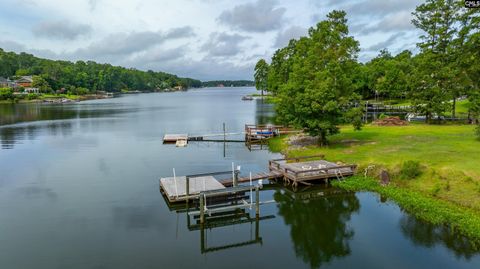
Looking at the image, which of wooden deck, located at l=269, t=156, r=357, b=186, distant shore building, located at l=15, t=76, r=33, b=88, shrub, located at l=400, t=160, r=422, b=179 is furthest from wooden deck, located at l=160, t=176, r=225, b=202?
distant shore building, located at l=15, t=76, r=33, b=88

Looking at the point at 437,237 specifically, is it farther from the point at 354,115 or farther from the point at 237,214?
the point at 354,115

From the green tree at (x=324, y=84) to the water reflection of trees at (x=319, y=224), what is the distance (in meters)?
10.7

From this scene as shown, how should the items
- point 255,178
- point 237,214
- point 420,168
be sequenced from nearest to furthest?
point 237,214
point 420,168
point 255,178

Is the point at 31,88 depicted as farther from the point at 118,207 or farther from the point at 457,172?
the point at 457,172

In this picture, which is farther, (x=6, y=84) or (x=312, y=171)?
(x=6, y=84)

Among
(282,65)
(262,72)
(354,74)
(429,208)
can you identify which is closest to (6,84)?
(262,72)

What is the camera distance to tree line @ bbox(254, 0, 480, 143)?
3291 centimetres

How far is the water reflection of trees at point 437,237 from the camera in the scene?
1555 centimetres

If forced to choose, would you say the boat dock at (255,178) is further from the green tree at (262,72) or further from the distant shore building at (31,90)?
the distant shore building at (31,90)

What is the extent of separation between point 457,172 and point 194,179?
16988 millimetres

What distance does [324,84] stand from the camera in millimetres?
32250

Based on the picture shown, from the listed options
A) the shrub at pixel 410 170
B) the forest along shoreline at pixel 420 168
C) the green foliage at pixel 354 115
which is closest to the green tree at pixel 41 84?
the forest along shoreline at pixel 420 168

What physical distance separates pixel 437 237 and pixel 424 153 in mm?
12299

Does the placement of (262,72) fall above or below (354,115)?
above
